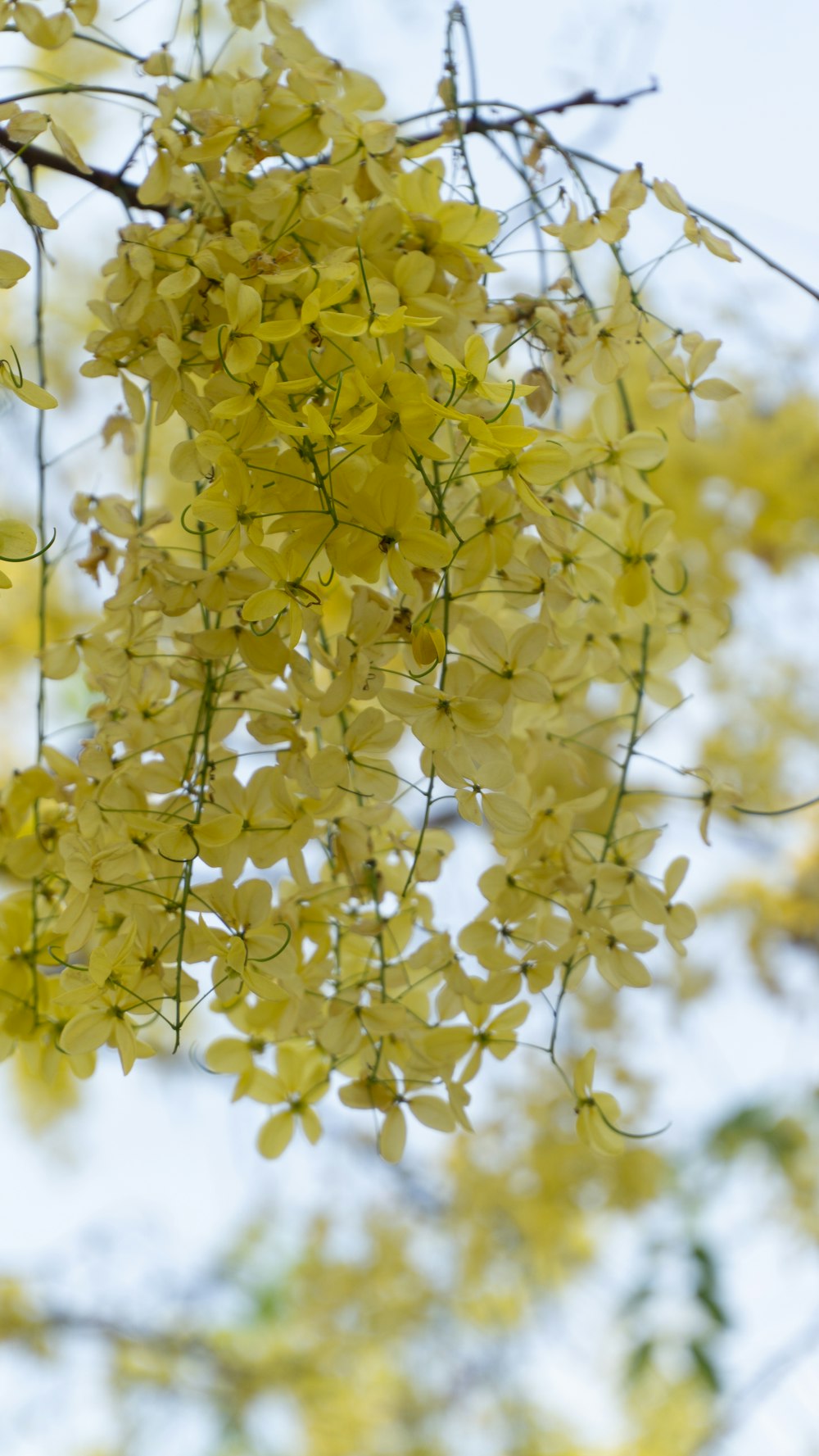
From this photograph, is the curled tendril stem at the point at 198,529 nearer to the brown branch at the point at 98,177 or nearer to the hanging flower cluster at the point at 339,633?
the hanging flower cluster at the point at 339,633

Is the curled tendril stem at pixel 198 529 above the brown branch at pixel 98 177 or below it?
below

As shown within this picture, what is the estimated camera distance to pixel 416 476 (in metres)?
0.46

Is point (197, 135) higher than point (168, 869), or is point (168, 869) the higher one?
point (197, 135)

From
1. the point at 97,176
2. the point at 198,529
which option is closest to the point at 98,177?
the point at 97,176

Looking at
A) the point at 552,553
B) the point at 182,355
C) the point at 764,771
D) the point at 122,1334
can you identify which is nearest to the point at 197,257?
the point at 182,355

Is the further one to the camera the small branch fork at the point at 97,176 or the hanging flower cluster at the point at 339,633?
the small branch fork at the point at 97,176

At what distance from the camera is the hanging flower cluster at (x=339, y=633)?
0.36 meters

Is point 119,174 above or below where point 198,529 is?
above

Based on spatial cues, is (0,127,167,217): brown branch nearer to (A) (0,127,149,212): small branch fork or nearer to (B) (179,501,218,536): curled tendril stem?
(A) (0,127,149,212): small branch fork

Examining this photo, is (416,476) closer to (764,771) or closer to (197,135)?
(197,135)

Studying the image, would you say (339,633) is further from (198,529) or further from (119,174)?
(119,174)

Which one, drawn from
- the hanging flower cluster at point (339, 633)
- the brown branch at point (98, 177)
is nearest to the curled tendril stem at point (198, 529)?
the hanging flower cluster at point (339, 633)

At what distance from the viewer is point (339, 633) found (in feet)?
1.42

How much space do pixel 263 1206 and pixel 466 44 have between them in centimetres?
235
